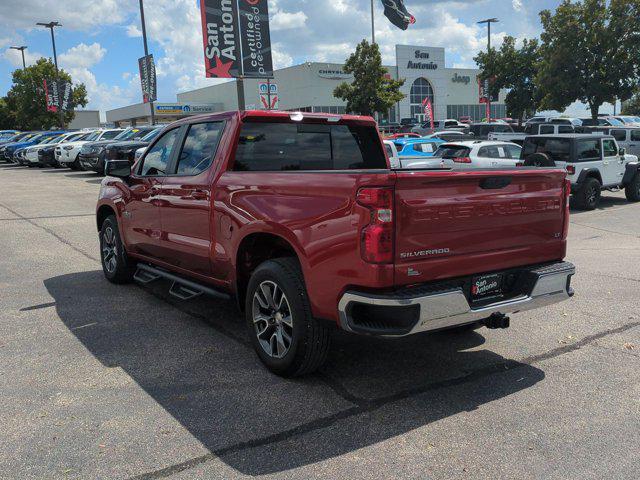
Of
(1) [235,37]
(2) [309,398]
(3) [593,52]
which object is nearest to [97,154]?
(1) [235,37]

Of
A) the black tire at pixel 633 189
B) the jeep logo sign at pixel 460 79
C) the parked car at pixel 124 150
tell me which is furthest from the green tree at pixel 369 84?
the jeep logo sign at pixel 460 79

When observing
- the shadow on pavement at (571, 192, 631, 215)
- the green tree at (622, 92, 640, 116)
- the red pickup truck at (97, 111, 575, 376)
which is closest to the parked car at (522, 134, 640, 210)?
the shadow on pavement at (571, 192, 631, 215)

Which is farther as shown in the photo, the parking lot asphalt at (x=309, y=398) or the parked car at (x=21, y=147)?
the parked car at (x=21, y=147)

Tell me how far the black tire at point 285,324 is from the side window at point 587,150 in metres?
12.0

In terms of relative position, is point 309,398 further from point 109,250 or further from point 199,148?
point 109,250

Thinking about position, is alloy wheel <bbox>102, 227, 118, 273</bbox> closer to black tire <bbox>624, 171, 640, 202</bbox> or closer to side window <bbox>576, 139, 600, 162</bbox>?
side window <bbox>576, 139, 600, 162</bbox>

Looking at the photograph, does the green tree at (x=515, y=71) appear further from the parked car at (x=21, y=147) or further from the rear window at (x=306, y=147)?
the rear window at (x=306, y=147)

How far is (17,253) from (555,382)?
779 cm

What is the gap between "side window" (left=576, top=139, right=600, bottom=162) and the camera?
46.3 feet

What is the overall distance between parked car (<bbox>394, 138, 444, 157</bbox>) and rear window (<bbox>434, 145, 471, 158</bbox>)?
62.1 inches

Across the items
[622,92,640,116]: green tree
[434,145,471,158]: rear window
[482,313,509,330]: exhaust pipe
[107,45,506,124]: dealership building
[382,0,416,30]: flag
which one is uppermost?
[382,0,416,30]: flag

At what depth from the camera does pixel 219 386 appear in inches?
160

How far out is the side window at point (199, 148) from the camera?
196 inches

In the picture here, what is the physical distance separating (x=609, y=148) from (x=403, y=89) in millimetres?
56552
